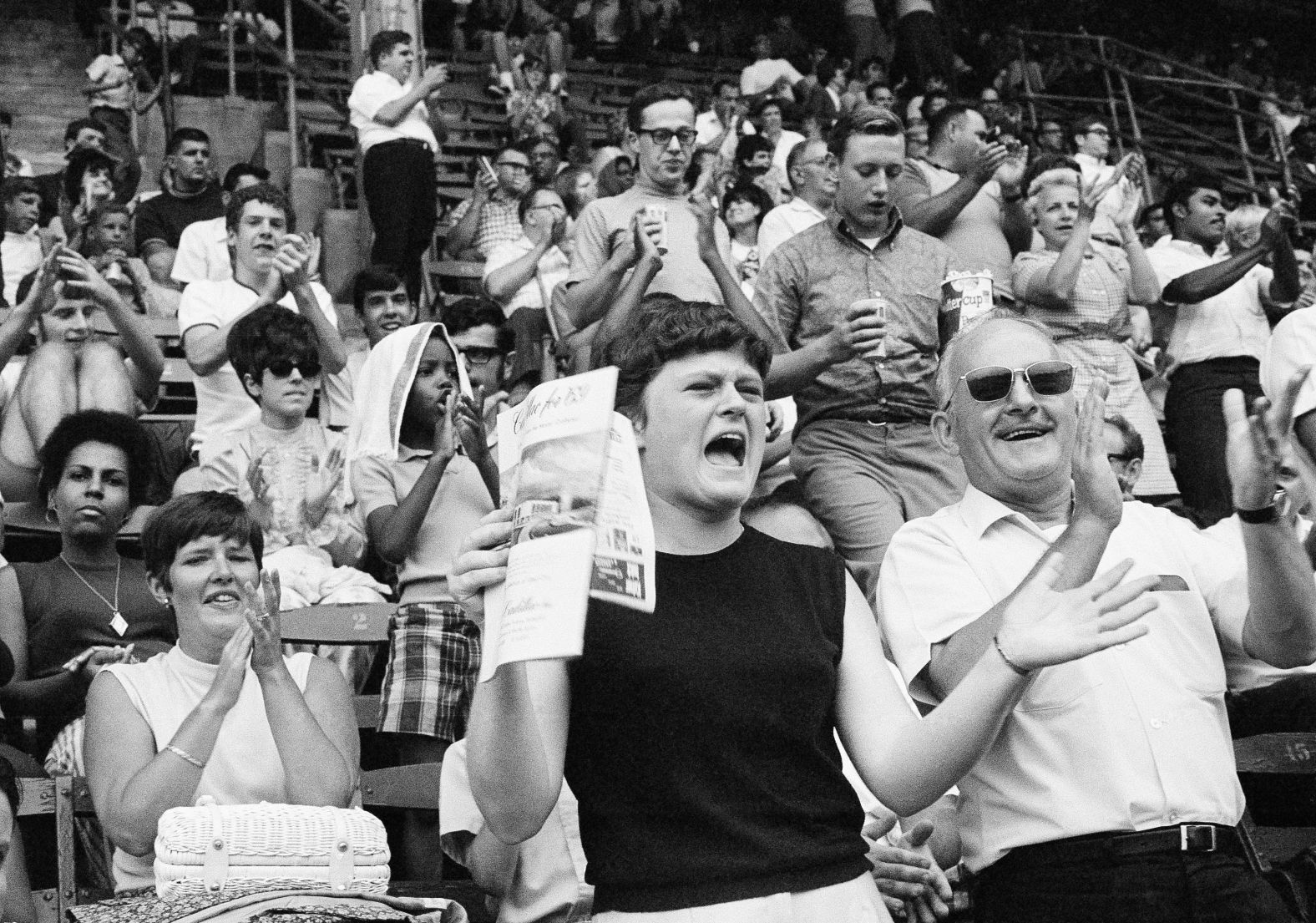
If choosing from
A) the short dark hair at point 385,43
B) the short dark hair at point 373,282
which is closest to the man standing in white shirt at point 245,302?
the short dark hair at point 373,282

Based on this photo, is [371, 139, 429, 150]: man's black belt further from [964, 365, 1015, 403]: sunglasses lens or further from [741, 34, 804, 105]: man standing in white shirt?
[964, 365, 1015, 403]: sunglasses lens

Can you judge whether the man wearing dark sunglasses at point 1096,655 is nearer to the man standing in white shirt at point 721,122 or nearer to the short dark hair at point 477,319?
the short dark hair at point 477,319

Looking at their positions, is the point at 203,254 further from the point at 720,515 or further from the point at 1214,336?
the point at 720,515

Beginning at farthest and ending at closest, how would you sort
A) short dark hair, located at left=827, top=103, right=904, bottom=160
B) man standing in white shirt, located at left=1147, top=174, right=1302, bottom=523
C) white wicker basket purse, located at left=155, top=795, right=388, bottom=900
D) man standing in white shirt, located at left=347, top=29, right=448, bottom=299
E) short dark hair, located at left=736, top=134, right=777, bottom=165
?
short dark hair, located at left=736, top=134, right=777, bottom=165 → man standing in white shirt, located at left=347, top=29, right=448, bottom=299 → man standing in white shirt, located at left=1147, top=174, right=1302, bottom=523 → short dark hair, located at left=827, top=103, right=904, bottom=160 → white wicker basket purse, located at left=155, top=795, right=388, bottom=900

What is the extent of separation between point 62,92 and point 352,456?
8438 mm

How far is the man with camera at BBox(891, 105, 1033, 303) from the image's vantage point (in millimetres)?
5934

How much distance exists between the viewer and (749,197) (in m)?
8.22

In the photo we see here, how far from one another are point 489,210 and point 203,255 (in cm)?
186

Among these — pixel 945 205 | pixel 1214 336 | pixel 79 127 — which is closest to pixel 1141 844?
pixel 945 205

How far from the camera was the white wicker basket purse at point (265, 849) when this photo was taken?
260cm

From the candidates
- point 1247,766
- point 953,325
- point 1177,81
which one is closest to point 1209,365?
point 953,325

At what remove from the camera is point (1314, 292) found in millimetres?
6941

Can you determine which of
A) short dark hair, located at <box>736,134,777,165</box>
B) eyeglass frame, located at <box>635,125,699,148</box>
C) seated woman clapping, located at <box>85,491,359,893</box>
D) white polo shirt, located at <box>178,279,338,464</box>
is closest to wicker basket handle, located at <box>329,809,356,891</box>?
seated woman clapping, located at <box>85,491,359,893</box>

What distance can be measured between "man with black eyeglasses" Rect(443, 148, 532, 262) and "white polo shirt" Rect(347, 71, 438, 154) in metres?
0.78
